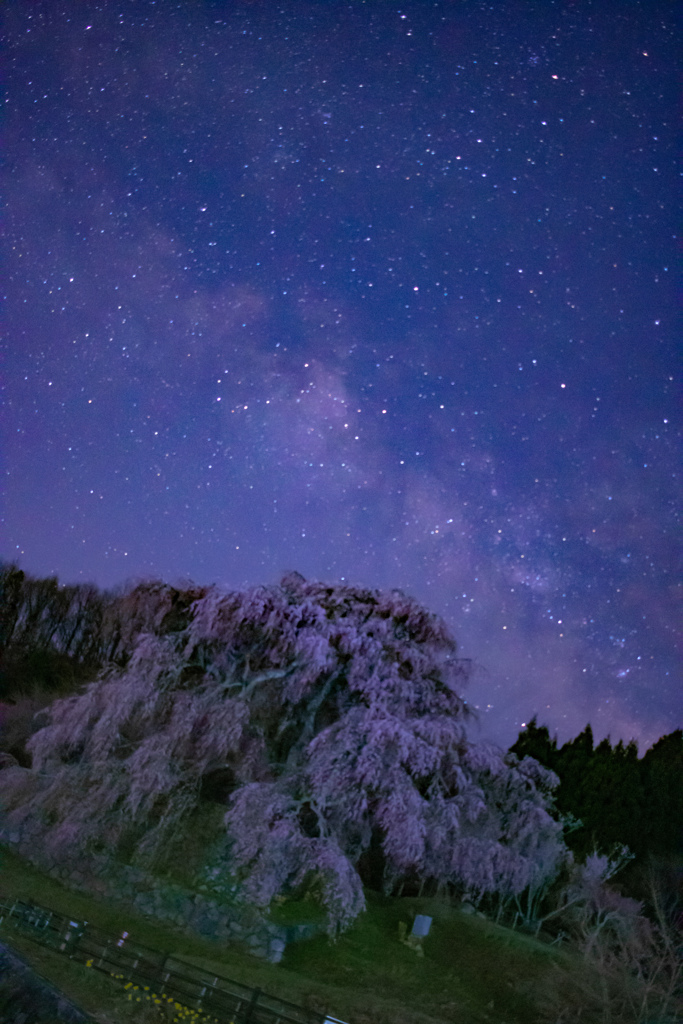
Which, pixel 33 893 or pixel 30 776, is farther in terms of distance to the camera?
pixel 30 776

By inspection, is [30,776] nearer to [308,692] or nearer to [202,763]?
[202,763]

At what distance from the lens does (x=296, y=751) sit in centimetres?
1620

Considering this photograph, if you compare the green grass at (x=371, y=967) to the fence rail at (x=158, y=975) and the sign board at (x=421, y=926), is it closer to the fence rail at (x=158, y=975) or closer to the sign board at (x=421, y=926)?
the fence rail at (x=158, y=975)

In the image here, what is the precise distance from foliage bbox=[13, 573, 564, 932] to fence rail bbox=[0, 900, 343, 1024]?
2.05 metres

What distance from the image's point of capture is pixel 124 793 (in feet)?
45.6

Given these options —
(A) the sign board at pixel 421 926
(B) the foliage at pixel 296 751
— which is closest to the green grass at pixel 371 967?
(A) the sign board at pixel 421 926

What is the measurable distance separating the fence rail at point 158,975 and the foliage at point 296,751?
2054 mm

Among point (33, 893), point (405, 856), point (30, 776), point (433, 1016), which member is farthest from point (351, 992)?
point (30, 776)

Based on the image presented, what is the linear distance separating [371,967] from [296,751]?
464 centimetres

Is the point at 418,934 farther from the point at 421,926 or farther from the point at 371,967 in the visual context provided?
the point at 371,967

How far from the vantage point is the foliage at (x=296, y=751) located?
13.5 meters

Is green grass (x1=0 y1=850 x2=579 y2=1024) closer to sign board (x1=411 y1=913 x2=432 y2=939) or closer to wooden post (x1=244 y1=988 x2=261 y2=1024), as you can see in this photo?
sign board (x1=411 y1=913 x2=432 y2=939)

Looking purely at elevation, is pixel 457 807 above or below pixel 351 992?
above

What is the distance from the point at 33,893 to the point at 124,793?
2303 mm
